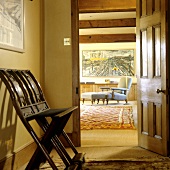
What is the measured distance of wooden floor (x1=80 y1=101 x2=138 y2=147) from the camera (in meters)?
4.77

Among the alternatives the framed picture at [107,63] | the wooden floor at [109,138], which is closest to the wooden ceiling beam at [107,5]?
the wooden floor at [109,138]

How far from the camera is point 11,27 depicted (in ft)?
10.6

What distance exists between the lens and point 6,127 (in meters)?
3.11

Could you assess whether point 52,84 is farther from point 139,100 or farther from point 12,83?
point 12,83

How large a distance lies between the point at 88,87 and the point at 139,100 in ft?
30.0

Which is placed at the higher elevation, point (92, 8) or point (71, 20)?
point (92, 8)

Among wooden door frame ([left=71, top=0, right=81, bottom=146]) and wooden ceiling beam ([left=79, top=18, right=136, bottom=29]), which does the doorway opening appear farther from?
wooden door frame ([left=71, top=0, right=81, bottom=146])

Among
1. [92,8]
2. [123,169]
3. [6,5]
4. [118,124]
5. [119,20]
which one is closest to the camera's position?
[6,5]

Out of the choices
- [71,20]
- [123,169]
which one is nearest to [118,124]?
[71,20]

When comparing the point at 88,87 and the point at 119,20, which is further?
the point at 88,87

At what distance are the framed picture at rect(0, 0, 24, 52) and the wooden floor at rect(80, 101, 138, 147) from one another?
2006mm

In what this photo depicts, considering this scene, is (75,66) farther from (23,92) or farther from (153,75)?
(23,92)

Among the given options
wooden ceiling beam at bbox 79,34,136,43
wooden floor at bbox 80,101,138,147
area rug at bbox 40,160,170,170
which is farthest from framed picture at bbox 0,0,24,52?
wooden ceiling beam at bbox 79,34,136,43

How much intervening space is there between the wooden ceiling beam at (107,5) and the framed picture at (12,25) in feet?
7.58
